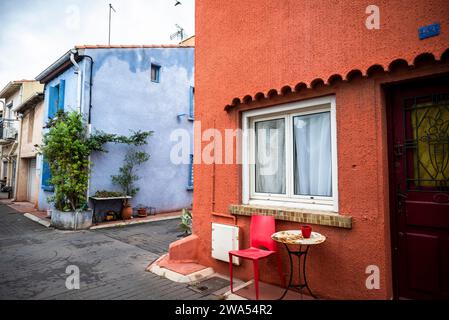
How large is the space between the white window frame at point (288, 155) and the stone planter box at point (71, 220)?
21.5 ft

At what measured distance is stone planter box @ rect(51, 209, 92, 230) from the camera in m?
8.73

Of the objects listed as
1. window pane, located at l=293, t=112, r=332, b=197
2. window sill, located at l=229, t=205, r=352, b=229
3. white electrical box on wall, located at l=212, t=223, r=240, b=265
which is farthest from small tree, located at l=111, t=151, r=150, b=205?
window pane, located at l=293, t=112, r=332, b=197

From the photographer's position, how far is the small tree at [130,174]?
1058 cm

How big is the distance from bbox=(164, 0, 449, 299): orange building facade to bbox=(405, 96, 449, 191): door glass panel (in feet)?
0.03

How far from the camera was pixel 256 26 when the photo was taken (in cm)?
454

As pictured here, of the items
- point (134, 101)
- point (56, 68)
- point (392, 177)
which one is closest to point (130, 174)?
point (134, 101)

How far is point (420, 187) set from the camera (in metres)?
3.19

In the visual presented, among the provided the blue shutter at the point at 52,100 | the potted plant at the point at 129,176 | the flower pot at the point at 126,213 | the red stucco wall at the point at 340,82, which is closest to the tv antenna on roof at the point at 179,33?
the blue shutter at the point at 52,100

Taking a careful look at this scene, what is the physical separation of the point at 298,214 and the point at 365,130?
1393 mm

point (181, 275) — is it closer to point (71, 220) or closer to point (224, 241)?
point (224, 241)
